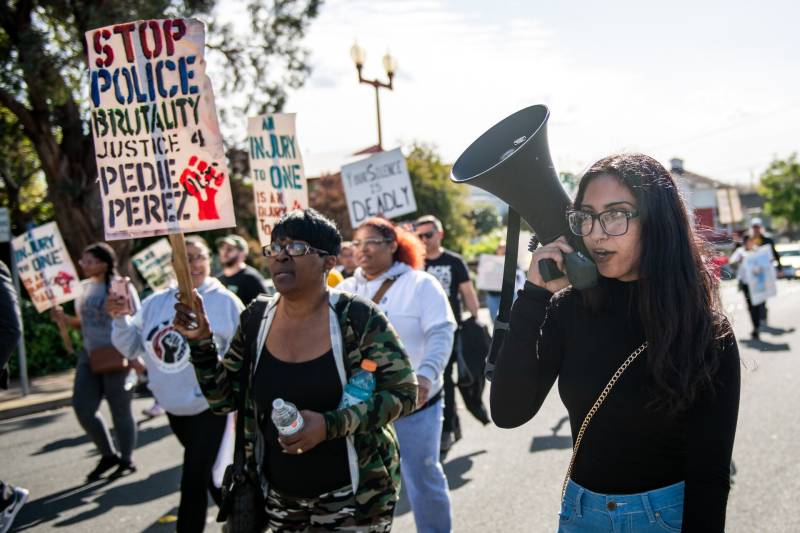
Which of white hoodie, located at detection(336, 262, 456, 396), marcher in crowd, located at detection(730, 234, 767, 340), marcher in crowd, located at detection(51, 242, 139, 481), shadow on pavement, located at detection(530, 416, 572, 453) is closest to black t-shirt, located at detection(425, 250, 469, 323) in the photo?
shadow on pavement, located at detection(530, 416, 572, 453)

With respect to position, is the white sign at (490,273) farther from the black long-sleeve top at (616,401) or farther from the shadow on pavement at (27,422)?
the black long-sleeve top at (616,401)

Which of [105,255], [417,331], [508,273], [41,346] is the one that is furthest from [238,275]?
[41,346]

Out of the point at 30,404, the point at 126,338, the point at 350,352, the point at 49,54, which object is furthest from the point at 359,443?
the point at 49,54

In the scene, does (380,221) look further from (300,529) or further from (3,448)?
(3,448)

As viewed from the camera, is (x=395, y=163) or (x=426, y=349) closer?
(x=426, y=349)

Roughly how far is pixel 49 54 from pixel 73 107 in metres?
2.00

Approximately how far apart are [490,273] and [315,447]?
8.97 m

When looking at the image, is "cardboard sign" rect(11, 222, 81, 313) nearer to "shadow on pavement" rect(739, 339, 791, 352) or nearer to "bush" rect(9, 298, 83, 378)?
"bush" rect(9, 298, 83, 378)

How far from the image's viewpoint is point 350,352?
286 cm

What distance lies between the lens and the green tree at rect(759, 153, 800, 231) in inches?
2758

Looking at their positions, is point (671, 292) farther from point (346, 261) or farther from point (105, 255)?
Answer: point (346, 261)

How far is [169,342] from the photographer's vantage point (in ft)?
14.1

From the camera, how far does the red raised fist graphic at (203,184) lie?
3.20 m

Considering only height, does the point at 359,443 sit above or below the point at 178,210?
below
